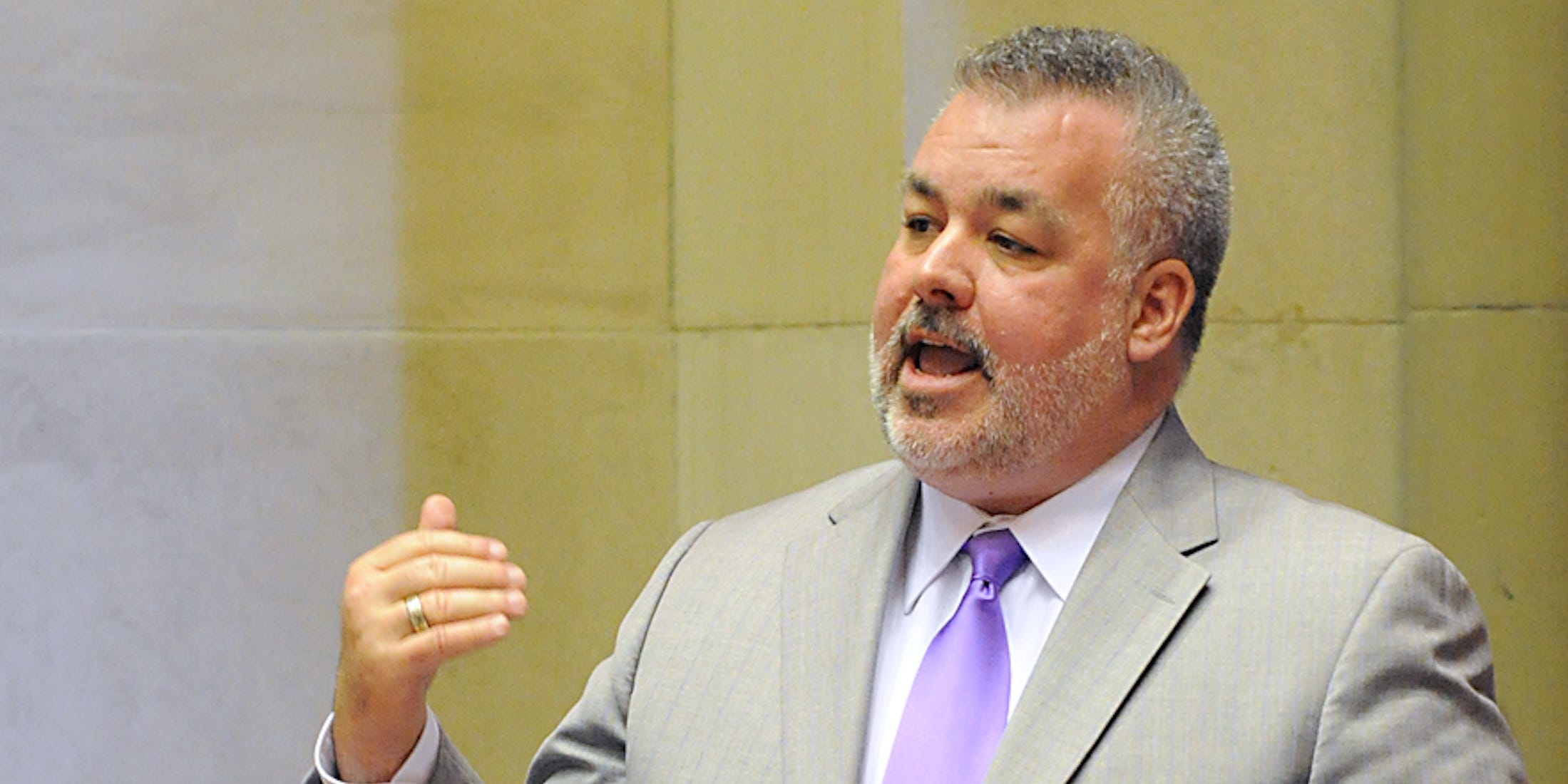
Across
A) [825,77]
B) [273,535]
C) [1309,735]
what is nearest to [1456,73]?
[825,77]

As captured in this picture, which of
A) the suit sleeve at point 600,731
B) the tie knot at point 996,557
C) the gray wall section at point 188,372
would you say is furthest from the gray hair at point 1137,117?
the gray wall section at point 188,372

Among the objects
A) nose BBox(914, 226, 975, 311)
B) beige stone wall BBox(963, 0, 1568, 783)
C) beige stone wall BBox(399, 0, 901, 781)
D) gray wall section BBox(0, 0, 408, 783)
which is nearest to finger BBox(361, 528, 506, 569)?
nose BBox(914, 226, 975, 311)

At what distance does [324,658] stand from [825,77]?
4.43 ft

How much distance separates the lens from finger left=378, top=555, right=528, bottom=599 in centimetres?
165

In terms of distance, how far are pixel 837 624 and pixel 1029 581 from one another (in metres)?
0.22

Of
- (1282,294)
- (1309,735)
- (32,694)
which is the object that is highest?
(1282,294)

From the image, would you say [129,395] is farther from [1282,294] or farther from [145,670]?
[1282,294]

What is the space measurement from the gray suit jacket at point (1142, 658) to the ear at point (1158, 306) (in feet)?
0.37

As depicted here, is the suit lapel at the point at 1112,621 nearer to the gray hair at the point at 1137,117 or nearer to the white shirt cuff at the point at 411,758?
the gray hair at the point at 1137,117

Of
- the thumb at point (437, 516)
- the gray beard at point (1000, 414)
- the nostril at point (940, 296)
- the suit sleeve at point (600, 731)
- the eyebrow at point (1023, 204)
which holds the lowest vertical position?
the suit sleeve at point (600, 731)

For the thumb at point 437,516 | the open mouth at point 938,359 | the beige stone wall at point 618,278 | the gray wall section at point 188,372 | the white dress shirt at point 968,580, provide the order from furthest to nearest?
the beige stone wall at point 618,278 → the gray wall section at point 188,372 → the open mouth at point 938,359 → the white dress shirt at point 968,580 → the thumb at point 437,516

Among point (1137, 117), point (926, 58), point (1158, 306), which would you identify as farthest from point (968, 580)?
point (926, 58)

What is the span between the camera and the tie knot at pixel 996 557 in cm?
185

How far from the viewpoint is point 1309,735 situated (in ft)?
5.24
